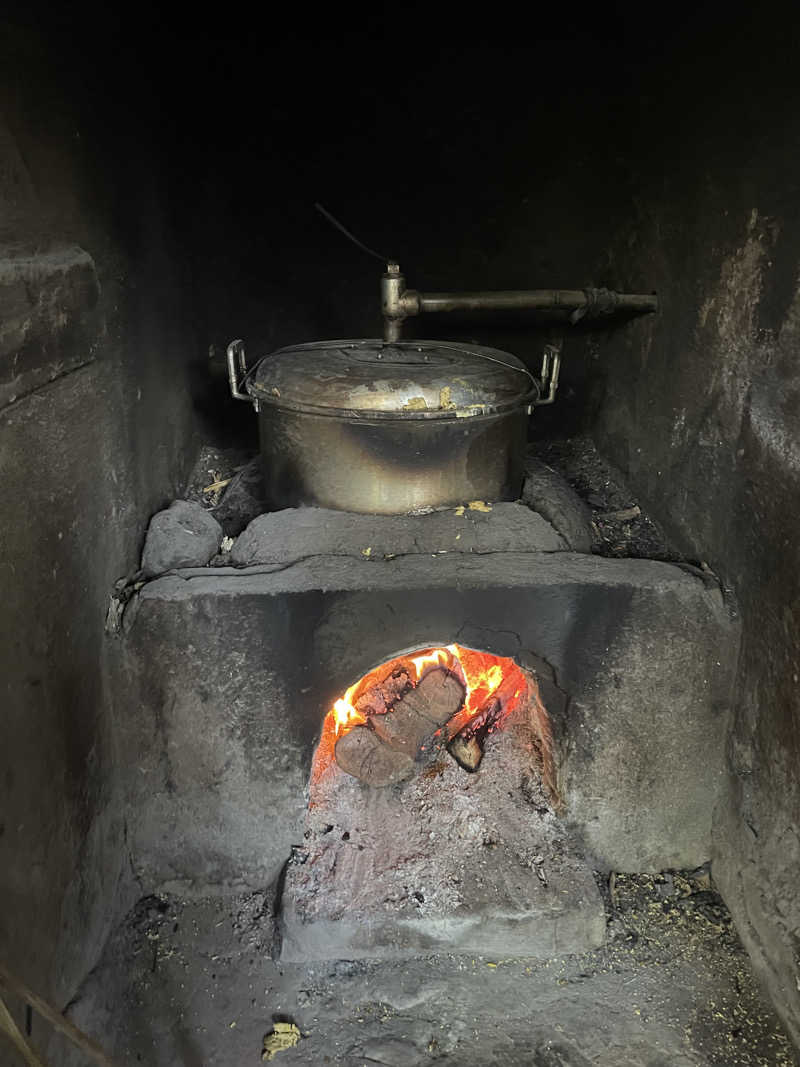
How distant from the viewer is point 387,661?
7.74 feet

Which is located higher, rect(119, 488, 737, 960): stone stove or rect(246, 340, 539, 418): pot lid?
rect(246, 340, 539, 418): pot lid

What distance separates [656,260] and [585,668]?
1576 millimetres

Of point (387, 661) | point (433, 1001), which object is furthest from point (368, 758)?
point (433, 1001)

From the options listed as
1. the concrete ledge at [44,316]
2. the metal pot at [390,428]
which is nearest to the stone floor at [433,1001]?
the metal pot at [390,428]

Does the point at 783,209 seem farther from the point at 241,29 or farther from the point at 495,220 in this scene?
the point at 241,29

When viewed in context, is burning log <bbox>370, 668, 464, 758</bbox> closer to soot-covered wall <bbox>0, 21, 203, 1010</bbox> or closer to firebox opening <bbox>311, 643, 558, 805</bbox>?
firebox opening <bbox>311, 643, 558, 805</bbox>

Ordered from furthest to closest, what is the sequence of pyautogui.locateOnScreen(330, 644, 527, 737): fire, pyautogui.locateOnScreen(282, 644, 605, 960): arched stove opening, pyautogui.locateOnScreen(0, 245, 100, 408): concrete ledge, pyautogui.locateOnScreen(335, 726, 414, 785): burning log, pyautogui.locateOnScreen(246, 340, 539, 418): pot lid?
pyautogui.locateOnScreen(330, 644, 527, 737): fire, pyautogui.locateOnScreen(335, 726, 414, 785): burning log, pyautogui.locateOnScreen(246, 340, 539, 418): pot lid, pyautogui.locateOnScreen(282, 644, 605, 960): arched stove opening, pyautogui.locateOnScreen(0, 245, 100, 408): concrete ledge

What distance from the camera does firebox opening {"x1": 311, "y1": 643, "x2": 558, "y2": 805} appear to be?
2.53 m

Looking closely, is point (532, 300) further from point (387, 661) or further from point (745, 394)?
point (387, 661)

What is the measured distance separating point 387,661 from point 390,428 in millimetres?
724

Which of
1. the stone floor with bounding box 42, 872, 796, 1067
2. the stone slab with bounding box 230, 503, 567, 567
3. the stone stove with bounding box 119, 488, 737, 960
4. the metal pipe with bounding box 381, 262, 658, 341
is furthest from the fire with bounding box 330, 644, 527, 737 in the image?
the metal pipe with bounding box 381, 262, 658, 341

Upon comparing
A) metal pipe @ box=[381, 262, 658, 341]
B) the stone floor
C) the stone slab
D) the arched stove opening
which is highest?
metal pipe @ box=[381, 262, 658, 341]

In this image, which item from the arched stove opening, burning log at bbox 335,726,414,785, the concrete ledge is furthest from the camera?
burning log at bbox 335,726,414,785

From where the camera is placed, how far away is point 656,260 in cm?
284
